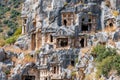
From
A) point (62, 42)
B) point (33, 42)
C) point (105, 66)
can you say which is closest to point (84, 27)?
point (62, 42)

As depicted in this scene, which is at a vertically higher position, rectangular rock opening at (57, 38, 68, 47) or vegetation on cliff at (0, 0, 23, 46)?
rectangular rock opening at (57, 38, 68, 47)

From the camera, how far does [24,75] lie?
7075 cm

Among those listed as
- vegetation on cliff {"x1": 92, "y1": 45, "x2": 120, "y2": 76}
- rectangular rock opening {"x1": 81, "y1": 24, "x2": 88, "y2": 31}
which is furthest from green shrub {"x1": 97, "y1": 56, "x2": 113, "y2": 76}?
rectangular rock opening {"x1": 81, "y1": 24, "x2": 88, "y2": 31}

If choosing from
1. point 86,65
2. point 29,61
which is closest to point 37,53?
point 29,61

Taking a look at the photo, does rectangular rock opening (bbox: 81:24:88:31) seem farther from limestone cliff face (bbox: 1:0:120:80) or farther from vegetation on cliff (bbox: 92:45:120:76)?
vegetation on cliff (bbox: 92:45:120:76)

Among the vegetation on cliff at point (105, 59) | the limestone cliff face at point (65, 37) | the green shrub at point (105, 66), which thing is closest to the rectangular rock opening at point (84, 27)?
the limestone cliff face at point (65, 37)

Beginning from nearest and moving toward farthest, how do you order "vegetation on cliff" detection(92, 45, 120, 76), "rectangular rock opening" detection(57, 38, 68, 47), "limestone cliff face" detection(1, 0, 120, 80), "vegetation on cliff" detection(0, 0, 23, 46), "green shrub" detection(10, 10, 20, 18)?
"vegetation on cliff" detection(92, 45, 120, 76), "limestone cliff face" detection(1, 0, 120, 80), "rectangular rock opening" detection(57, 38, 68, 47), "vegetation on cliff" detection(0, 0, 23, 46), "green shrub" detection(10, 10, 20, 18)

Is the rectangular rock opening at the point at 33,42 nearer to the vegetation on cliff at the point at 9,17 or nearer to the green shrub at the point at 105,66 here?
the green shrub at the point at 105,66

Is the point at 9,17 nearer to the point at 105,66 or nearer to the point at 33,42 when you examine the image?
the point at 33,42

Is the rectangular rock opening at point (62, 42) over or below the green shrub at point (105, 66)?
over

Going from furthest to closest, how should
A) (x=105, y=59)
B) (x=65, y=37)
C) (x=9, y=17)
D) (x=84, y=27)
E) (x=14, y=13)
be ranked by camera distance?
(x=14, y=13) → (x=9, y=17) → (x=84, y=27) → (x=65, y=37) → (x=105, y=59)

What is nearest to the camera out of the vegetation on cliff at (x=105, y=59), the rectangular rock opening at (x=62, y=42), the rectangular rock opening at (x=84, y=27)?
the vegetation on cliff at (x=105, y=59)

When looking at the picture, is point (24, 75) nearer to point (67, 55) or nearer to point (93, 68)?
point (67, 55)

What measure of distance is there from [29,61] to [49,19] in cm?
688
